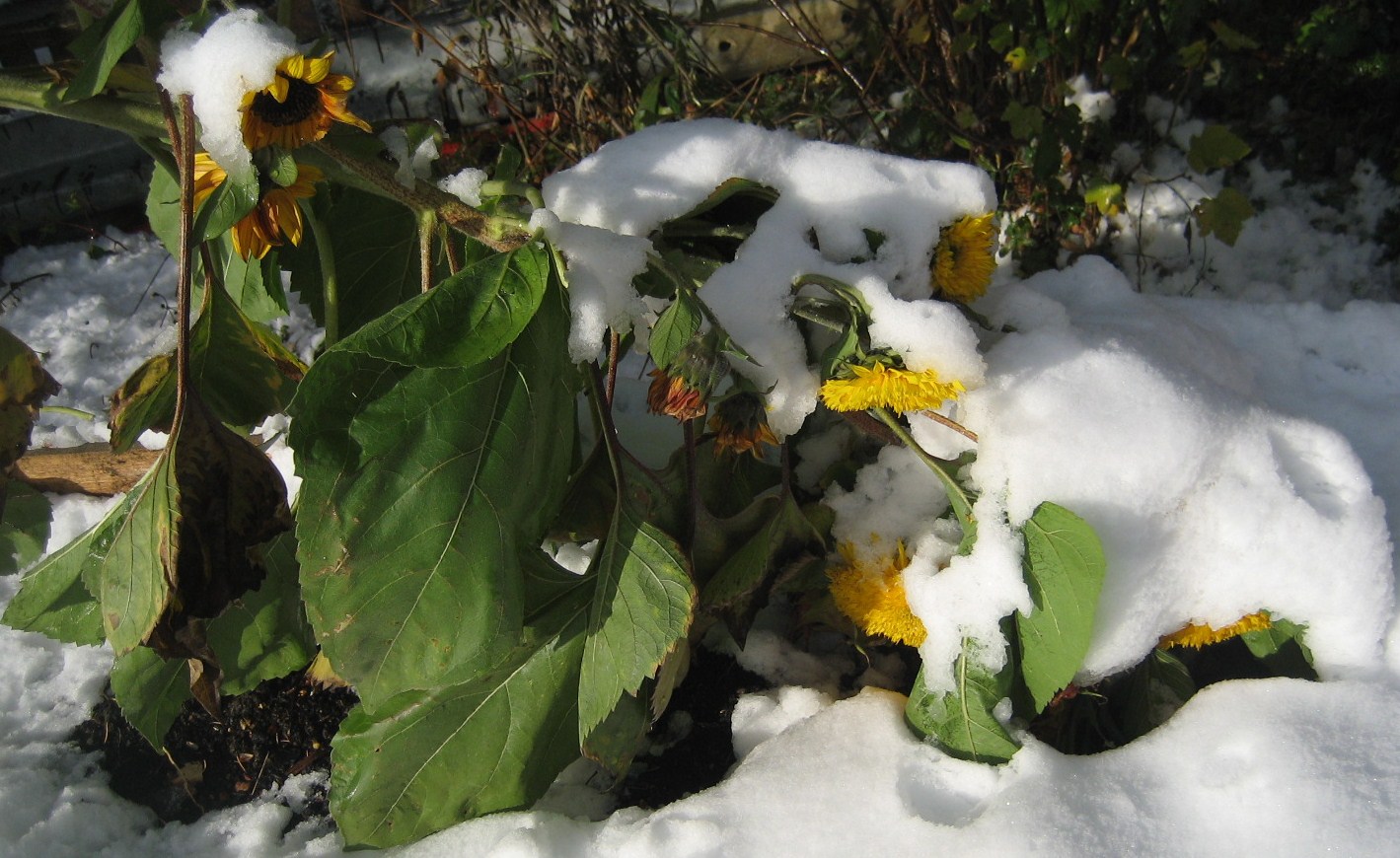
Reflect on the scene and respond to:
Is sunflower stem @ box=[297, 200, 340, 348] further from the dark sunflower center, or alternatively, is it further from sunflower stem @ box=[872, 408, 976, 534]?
sunflower stem @ box=[872, 408, 976, 534]

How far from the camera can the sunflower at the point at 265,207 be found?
1.08 meters

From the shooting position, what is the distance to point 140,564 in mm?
1085

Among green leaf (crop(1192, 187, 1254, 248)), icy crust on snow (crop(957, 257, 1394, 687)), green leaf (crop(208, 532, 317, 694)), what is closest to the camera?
icy crust on snow (crop(957, 257, 1394, 687))

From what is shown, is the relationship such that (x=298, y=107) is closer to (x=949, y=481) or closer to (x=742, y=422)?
(x=742, y=422)

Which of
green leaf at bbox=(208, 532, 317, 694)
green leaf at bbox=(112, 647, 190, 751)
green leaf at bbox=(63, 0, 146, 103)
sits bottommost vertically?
green leaf at bbox=(112, 647, 190, 751)

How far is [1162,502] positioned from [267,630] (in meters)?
1.16

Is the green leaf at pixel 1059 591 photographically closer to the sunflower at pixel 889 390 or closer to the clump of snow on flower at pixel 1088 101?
the sunflower at pixel 889 390

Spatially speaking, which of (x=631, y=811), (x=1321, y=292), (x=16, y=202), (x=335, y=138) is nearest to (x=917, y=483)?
(x=631, y=811)

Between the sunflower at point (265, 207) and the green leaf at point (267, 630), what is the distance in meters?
0.45

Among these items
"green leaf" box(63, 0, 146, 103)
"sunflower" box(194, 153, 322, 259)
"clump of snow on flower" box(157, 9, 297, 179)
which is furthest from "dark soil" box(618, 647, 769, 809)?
"green leaf" box(63, 0, 146, 103)

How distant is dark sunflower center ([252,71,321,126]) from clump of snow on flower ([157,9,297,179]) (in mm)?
24

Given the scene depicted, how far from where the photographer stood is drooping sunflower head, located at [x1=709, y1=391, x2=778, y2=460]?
111 cm

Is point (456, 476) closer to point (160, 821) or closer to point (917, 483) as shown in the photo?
point (917, 483)

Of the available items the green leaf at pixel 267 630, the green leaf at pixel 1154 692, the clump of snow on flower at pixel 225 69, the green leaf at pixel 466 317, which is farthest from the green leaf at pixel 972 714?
the clump of snow on flower at pixel 225 69
